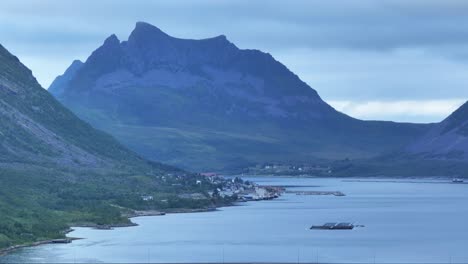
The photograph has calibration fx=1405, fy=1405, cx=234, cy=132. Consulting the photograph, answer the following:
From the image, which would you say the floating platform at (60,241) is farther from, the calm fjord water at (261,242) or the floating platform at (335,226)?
the floating platform at (335,226)

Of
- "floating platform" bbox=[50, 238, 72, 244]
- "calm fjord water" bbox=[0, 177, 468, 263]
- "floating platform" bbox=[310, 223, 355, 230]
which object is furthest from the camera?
"floating platform" bbox=[310, 223, 355, 230]

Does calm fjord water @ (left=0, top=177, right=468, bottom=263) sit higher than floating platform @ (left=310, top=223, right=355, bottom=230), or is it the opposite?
floating platform @ (left=310, top=223, right=355, bottom=230)

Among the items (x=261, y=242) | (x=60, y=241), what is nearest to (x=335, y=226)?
(x=261, y=242)

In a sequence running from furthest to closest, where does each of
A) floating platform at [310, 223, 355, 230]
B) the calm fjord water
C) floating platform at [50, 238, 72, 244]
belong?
floating platform at [310, 223, 355, 230] < floating platform at [50, 238, 72, 244] < the calm fjord water

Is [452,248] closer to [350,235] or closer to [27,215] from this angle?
[350,235]

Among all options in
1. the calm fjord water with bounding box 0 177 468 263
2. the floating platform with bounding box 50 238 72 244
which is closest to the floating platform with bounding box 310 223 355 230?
the calm fjord water with bounding box 0 177 468 263

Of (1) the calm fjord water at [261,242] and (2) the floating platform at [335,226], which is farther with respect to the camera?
(2) the floating platform at [335,226]

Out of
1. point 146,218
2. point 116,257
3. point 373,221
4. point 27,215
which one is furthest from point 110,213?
point 116,257

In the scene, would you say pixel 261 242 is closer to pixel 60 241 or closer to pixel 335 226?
pixel 60 241

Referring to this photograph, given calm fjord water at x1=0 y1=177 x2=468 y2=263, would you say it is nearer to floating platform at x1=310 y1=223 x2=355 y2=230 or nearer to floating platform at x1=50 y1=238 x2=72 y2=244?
floating platform at x1=50 y1=238 x2=72 y2=244

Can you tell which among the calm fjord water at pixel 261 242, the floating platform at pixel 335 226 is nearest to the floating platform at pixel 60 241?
the calm fjord water at pixel 261 242

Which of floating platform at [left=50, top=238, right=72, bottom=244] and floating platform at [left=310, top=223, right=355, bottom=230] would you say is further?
floating platform at [left=310, top=223, right=355, bottom=230]
